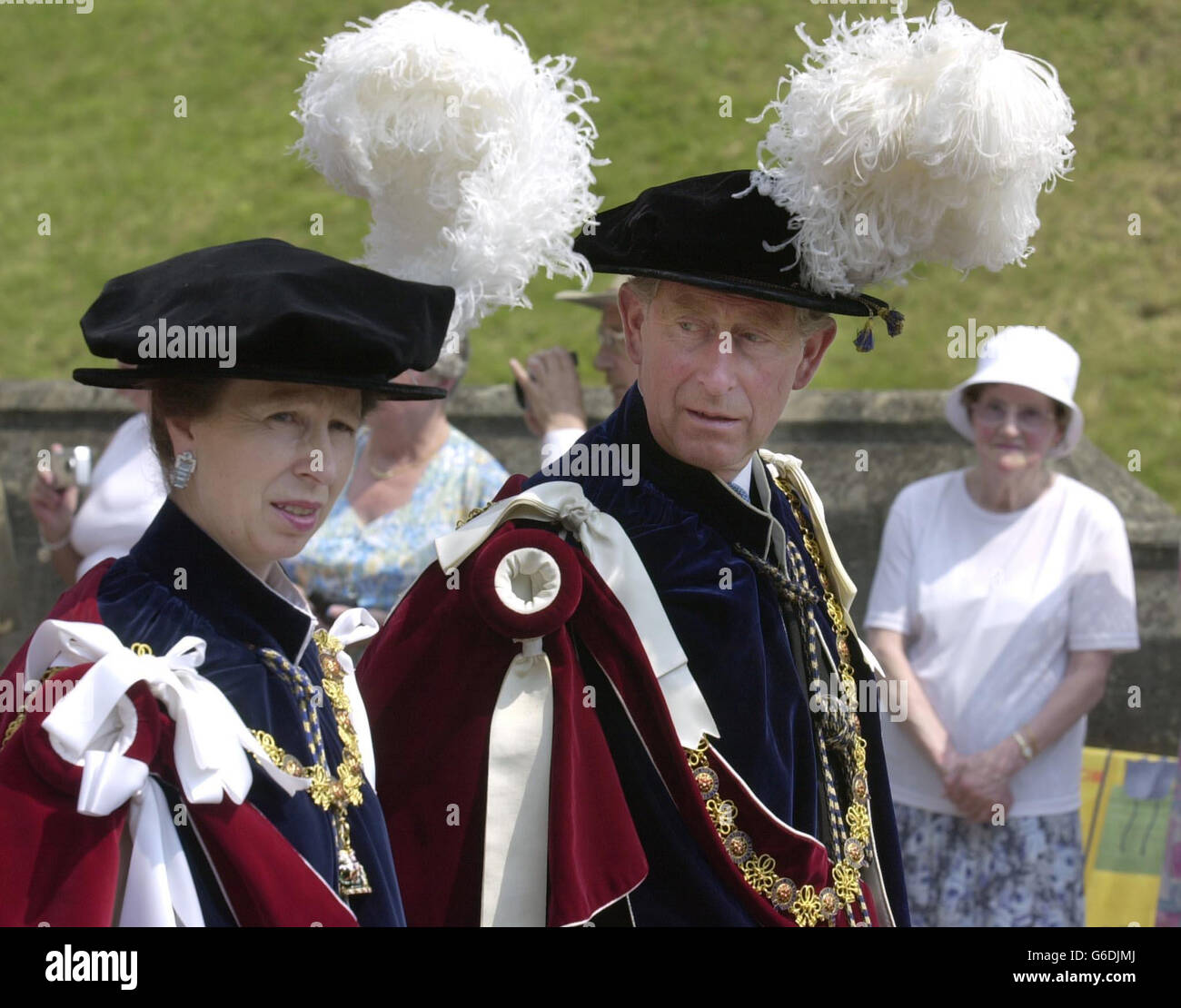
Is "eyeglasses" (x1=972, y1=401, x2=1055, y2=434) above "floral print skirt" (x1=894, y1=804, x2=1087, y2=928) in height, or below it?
above

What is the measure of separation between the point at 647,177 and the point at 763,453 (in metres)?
5.89

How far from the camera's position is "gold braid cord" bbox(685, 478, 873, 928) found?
8.81 feet

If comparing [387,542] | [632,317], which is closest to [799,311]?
[632,317]

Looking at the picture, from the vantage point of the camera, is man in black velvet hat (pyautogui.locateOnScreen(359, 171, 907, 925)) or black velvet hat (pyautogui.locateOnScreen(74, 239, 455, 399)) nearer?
black velvet hat (pyautogui.locateOnScreen(74, 239, 455, 399))

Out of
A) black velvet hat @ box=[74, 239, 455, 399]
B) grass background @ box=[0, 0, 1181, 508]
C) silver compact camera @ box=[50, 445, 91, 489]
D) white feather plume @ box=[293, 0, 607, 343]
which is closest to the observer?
black velvet hat @ box=[74, 239, 455, 399]

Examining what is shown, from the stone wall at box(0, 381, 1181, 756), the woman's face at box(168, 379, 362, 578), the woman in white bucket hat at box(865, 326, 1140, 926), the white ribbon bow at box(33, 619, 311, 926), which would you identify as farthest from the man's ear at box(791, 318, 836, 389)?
the stone wall at box(0, 381, 1181, 756)

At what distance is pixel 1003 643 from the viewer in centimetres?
465

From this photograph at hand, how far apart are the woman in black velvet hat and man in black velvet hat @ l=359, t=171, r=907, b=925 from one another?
0.30m

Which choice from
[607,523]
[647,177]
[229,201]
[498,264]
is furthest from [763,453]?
[229,201]

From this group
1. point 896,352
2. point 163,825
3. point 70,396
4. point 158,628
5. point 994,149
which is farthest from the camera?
point 896,352

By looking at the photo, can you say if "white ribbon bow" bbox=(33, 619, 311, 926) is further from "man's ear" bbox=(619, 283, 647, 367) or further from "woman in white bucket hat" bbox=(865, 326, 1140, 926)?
"woman in white bucket hat" bbox=(865, 326, 1140, 926)

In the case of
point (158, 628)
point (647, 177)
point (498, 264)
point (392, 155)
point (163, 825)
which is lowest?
point (163, 825)

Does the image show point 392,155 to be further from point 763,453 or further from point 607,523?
point 763,453

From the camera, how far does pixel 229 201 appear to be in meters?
9.28
